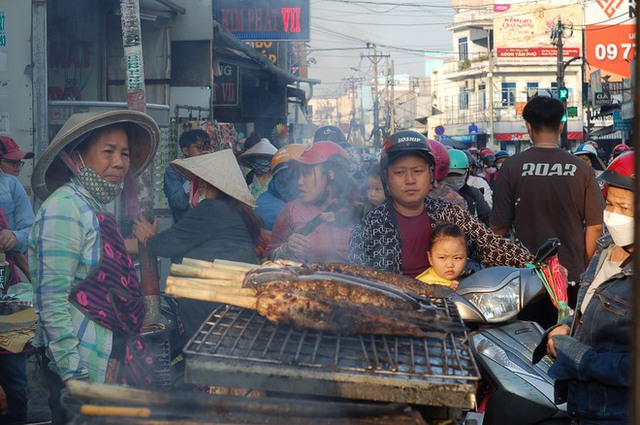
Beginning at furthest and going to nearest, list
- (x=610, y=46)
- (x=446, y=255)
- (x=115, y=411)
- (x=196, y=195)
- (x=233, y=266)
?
(x=610, y=46)
(x=196, y=195)
(x=446, y=255)
(x=233, y=266)
(x=115, y=411)

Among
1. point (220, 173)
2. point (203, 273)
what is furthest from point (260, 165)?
point (203, 273)

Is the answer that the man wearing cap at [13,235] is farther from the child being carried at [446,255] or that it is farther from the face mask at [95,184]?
the child being carried at [446,255]

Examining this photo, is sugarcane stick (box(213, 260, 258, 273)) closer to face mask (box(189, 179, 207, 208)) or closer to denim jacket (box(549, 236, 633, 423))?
denim jacket (box(549, 236, 633, 423))

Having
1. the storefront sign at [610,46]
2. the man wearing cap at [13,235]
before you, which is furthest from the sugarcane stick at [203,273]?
the storefront sign at [610,46]

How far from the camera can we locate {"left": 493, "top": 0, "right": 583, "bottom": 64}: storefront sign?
56.7 metres

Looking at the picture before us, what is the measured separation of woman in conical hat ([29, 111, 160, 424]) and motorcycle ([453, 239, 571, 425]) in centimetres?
155

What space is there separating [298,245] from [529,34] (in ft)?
186

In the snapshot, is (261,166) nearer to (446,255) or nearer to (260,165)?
(260,165)

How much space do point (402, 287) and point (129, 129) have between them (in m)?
1.67

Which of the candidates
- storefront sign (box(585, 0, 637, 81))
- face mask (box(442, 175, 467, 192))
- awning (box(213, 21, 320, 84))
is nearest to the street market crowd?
face mask (box(442, 175, 467, 192))

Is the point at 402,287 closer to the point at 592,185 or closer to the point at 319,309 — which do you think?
the point at 319,309

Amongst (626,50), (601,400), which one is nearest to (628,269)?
(601,400)

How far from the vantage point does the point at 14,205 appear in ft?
20.7

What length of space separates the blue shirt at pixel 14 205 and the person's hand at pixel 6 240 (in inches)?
12.7
